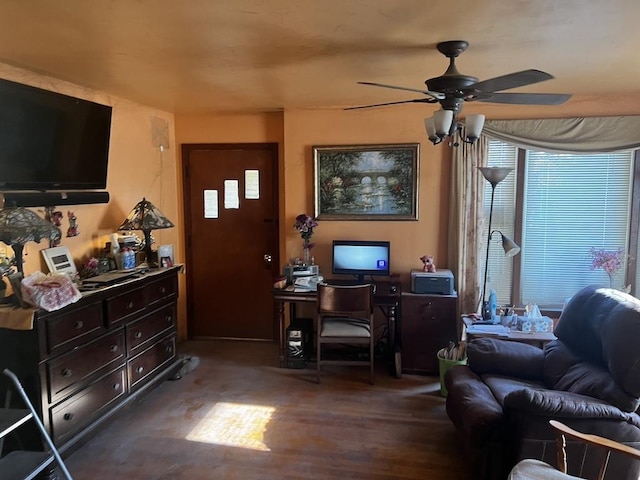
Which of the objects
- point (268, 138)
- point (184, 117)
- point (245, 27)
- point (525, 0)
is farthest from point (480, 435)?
point (184, 117)

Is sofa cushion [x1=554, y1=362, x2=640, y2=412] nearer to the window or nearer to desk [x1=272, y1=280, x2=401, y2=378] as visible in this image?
desk [x1=272, y1=280, x2=401, y2=378]

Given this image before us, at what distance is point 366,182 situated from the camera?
441cm

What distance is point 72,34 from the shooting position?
2279 millimetres

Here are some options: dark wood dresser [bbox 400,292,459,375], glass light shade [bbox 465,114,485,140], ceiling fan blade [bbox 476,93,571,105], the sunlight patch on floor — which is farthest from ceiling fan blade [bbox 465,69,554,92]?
the sunlight patch on floor

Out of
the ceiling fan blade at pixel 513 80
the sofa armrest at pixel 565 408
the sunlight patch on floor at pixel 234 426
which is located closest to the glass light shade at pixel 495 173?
the ceiling fan blade at pixel 513 80

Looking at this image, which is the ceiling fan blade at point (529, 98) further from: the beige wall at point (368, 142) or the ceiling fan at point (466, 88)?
the beige wall at point (368, 142)

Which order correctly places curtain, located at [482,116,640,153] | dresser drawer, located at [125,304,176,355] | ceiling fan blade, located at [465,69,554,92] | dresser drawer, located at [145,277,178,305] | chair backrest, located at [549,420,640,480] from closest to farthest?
chair backrest, located at [549,420,640,480] < ceiling fan blade, located at [465,69,554,92] < dresser drawer, located at [125,304,176,355] < dresser drawer, located at [145,277,178,305] < curtain, located at [482,116,640,153]

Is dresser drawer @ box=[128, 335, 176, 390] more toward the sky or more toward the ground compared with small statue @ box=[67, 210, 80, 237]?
more toward the ground

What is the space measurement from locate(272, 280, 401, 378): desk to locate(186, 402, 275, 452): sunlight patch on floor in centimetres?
85

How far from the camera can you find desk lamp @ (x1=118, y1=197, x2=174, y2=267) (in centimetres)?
380

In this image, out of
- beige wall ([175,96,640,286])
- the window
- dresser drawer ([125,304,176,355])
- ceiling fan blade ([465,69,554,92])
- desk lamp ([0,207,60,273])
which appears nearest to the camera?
ceiling fan blade ([465,69,554,92])

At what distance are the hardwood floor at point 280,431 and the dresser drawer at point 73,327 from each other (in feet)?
2.33

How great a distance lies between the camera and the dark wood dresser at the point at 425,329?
398 cm

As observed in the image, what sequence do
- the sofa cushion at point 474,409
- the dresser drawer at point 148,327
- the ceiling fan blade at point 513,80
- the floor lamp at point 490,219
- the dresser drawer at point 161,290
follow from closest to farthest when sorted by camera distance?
the ceiling fan blade at point 513,80
the sofa cushion at point 474,409
the dresser drawer at point 148,327
the dresser drawer at point 161,290
the floor lamp at point 490,219
